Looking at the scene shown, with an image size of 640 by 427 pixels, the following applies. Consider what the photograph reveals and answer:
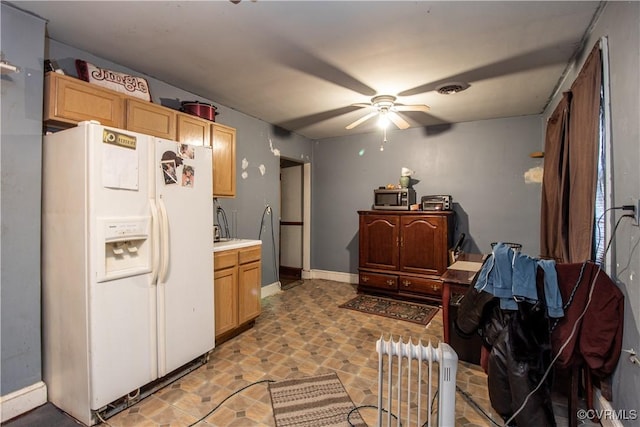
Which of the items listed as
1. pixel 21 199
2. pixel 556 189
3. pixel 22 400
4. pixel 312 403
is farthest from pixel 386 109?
pixel 22 400

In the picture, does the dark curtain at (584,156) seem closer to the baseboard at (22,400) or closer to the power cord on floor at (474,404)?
the power cord on floor at (474,404)

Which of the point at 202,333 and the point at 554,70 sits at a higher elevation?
the point at 554,70

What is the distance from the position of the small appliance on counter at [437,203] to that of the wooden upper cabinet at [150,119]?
323cm

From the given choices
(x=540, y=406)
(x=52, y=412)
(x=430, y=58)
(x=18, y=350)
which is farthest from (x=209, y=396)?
(x=430, y=58)

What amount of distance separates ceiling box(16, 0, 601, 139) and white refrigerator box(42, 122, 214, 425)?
31.4 inches

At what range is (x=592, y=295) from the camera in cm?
154

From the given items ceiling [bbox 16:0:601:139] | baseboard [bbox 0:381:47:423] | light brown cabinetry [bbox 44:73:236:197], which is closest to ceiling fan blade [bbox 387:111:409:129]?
ceiling [bbox 16:0:601:139]

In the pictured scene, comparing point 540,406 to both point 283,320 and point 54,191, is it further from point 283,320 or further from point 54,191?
point 54,191

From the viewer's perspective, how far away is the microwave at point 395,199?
166 inches

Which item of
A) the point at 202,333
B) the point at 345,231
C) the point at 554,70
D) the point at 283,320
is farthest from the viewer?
the point at 345,231

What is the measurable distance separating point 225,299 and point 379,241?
2.35 meters

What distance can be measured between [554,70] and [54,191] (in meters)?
4.10

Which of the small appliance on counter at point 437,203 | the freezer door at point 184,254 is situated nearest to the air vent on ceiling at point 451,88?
the small appliance on counter at point 437,203

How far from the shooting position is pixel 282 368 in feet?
7.73
